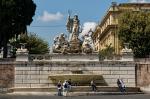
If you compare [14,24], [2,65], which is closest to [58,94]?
[2,65]

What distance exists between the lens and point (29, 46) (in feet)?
285

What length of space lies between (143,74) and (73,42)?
803 centimetres

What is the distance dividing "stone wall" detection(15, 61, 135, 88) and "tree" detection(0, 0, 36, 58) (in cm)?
786

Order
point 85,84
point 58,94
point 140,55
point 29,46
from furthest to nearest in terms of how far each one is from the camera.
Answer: point 29,46
point 140,55
point 85,84
point 58,94

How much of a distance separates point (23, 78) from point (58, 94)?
8.43 m

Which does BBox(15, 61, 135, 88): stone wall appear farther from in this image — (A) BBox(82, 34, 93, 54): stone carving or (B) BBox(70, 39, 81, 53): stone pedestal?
(B) BBox(70, 39, 81, 53): stone pedestal

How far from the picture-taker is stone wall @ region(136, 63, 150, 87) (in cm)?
5750

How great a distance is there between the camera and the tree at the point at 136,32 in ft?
237

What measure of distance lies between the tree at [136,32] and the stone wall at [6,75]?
67.6 feet

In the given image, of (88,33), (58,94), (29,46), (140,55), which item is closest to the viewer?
(58,94)

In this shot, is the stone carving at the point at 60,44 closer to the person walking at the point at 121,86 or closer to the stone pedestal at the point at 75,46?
the stone pedestal at the point at 75,46

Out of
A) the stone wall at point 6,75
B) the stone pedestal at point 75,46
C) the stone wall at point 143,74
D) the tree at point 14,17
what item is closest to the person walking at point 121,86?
the stone wall at point 143,74

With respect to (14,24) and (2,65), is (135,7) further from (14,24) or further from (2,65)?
(2,65)

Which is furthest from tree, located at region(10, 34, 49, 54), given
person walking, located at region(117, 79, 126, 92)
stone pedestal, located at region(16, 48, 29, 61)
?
person walking, located at region(117, 79, 126, 92)
